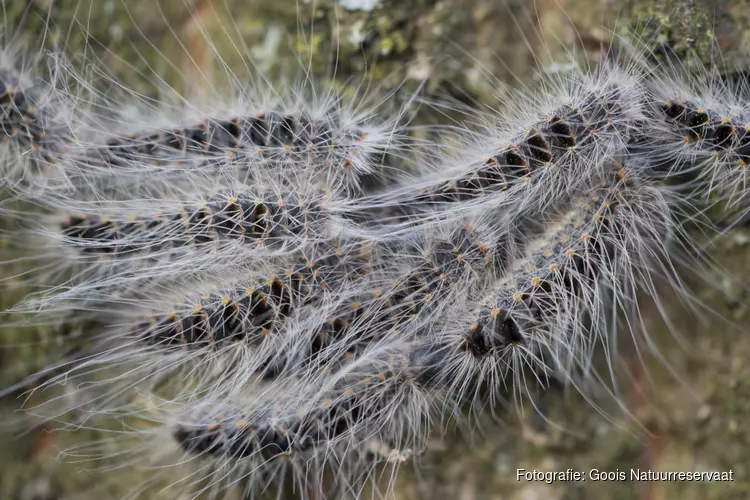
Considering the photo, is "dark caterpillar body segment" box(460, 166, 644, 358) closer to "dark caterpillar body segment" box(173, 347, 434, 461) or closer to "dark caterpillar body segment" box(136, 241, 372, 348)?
"dark caterpillar body segment" box(173, 347, 434, 461)

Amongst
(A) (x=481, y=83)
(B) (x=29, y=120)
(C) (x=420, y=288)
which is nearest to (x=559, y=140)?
(A) (x=481, y=83)

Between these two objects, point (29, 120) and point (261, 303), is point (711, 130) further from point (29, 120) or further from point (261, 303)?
point (29, 120)

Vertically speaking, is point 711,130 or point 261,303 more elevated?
point 711,130

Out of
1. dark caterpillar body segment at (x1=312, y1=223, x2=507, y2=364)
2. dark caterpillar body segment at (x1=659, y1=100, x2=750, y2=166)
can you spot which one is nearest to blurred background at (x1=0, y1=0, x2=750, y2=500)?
dark caterpillar body segment at (x1=659, y1=100, x2=750, y2=166)

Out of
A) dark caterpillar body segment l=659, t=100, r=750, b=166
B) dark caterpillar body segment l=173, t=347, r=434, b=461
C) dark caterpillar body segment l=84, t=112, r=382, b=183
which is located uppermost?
dark caterpillar body segment l=659, t=100, r=750, b=166

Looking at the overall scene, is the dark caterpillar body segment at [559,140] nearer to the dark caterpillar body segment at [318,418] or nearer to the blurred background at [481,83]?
the blurred background at [481,83]

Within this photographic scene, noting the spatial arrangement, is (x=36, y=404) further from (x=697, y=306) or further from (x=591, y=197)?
(x=697, y=306)

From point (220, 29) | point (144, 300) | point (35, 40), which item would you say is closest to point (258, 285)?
point (144, 300)
